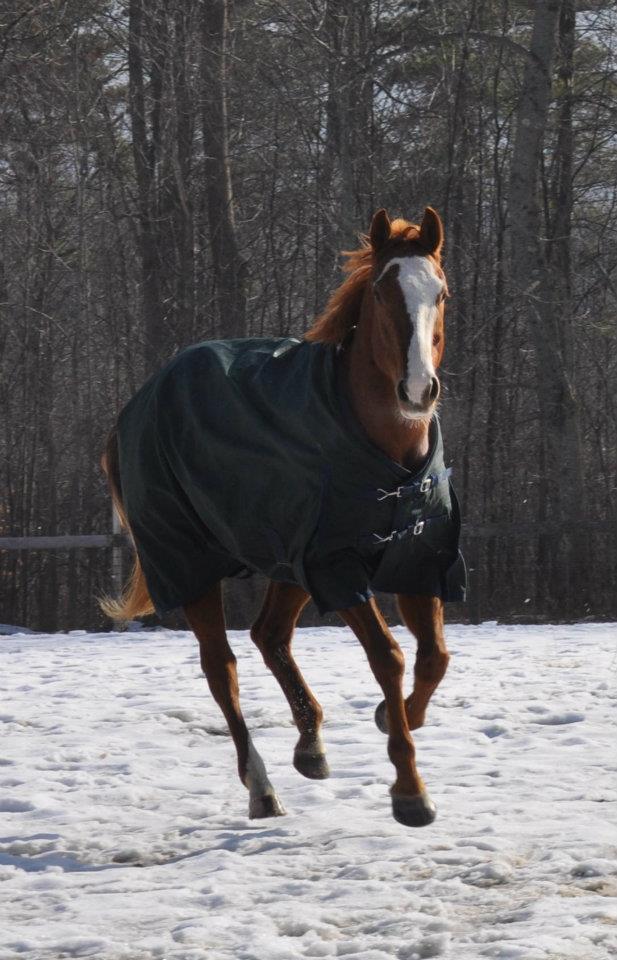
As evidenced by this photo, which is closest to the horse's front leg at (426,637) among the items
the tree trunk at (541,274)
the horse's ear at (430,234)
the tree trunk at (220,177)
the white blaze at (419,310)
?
the white blaze at (419,310)

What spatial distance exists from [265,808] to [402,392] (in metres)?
1.58

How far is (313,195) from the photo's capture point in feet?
57.5

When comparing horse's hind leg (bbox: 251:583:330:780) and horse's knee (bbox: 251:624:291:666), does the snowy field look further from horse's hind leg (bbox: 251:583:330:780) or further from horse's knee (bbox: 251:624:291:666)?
horse's knee (bbox: 251:624:291:666)

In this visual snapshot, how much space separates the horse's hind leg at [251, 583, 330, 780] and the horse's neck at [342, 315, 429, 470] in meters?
1.09

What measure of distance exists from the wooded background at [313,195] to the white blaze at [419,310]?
34.1ft

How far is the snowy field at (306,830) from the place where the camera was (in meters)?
3.38

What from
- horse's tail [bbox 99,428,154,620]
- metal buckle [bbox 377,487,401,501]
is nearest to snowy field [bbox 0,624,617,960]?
horse's tail [bbox 99,428,154,620]

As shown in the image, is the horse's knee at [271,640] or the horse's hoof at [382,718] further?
the horse's knee at [271,640]

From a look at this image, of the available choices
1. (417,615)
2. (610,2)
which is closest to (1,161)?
(610,2)

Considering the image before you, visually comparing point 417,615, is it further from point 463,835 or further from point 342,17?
point 342,17

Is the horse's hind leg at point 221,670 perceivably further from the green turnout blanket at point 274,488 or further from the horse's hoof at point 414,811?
the horse's hoof at point 414,811

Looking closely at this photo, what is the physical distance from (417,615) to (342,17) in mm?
11867

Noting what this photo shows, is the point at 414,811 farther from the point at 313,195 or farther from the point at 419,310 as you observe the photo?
the point at 313,195

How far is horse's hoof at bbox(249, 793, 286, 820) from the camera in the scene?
479 centimetres
